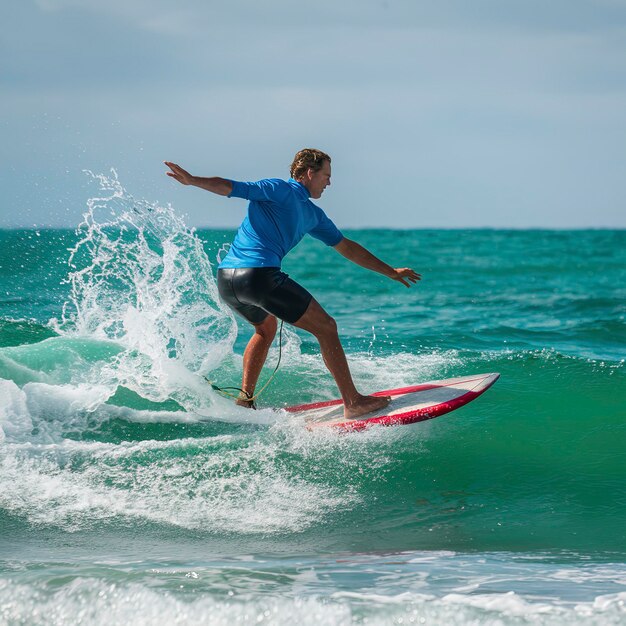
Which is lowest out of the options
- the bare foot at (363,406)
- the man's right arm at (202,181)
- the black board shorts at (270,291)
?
the bare foot at (363,406)

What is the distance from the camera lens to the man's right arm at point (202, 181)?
5.64 m

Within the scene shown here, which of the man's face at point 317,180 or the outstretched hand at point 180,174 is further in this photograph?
the man's face at point 317,180

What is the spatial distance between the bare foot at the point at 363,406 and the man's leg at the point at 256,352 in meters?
0.92

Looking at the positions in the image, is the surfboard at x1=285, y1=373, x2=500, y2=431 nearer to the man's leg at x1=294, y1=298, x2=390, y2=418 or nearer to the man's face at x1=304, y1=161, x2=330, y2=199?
the man's leg at x1=294, y1=298, x2=390, y2=418

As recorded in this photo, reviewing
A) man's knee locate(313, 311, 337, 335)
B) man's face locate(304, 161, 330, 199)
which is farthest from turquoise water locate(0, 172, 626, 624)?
man's face locate(304, 161, 330, 199)

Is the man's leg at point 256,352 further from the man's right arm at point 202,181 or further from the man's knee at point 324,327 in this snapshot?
the man's right arm at point 202,181

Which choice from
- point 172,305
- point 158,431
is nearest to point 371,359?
point 172,305

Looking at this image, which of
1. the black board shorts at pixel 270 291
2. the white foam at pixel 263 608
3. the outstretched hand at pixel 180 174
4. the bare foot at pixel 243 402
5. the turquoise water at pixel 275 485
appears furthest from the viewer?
the bare foot at pixel 243 402

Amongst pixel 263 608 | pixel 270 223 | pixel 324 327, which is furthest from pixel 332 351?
pixel 263 608

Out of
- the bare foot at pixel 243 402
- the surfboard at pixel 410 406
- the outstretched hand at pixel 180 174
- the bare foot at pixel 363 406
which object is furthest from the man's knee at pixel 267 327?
the outstretched hand at pixel 180 174

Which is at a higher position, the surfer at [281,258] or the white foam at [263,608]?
the surfer at [281,258]

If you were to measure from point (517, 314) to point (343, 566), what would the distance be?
38.2ft

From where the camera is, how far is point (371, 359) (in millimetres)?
9336

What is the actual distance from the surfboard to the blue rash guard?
125 centimetres
